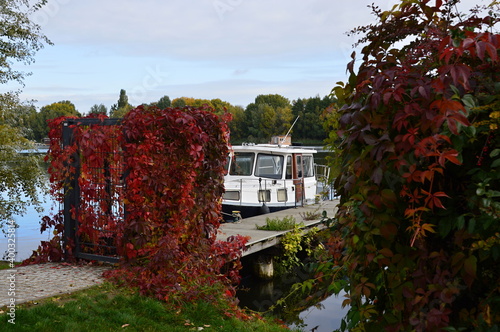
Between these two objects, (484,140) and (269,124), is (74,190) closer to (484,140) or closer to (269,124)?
(484,140)

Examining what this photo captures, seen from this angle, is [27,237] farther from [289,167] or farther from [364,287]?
[364,287]

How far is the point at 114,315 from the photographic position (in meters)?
5.60

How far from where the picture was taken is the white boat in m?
16.8

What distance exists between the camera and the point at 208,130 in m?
7.52

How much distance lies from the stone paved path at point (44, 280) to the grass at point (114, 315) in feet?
Result: 0.79

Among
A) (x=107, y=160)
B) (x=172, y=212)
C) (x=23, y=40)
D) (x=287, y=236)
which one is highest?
(x=23, y=40)

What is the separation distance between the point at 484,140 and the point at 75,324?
4301 mm

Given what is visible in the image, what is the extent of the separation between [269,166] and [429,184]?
15327mm

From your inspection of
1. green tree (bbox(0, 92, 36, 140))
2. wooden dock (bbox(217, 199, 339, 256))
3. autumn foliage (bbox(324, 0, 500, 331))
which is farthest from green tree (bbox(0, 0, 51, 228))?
autumn foliage (bbox(324, 0, 500, 331))

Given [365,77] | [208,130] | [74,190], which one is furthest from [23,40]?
[365,77]

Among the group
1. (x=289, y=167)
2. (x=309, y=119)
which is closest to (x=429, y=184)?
(x=289, y=167)

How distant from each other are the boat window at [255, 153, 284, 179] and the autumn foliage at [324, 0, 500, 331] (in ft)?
48.9

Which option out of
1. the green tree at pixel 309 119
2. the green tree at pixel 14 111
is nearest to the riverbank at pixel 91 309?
the green tree at pixel 14 111

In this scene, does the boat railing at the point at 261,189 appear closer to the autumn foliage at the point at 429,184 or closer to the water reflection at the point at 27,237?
the water reflection at the point at 27,237
